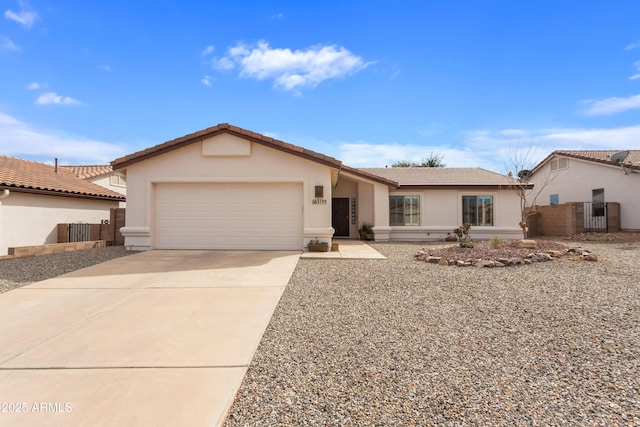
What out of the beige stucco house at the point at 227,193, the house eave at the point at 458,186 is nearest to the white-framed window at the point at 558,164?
the house eave at the point at 458,186

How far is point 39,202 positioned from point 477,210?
65.5 feet

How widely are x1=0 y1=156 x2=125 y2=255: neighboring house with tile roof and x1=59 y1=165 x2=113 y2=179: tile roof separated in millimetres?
5643

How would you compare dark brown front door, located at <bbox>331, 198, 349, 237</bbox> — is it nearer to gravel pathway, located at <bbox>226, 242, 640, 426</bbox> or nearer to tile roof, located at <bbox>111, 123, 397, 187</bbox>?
tile roof, located at <bbox>111, 123, 397, 187</bbox>

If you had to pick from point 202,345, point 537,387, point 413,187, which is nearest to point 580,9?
point 413,187

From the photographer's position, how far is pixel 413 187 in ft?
52.5

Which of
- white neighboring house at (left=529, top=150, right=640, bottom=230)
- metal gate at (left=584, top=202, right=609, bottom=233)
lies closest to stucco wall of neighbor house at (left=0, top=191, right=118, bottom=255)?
metal gate at (left=584, top=202, right=609, bottom=233)

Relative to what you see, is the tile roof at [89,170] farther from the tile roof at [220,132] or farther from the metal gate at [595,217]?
the metal gate at [595,217]

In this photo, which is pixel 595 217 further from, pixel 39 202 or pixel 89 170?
pixel 89 170

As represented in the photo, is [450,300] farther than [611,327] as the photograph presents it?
Yes

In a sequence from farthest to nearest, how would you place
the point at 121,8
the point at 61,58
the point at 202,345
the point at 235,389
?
the point at 61,58, the point at 121,8, the point at 202,345, the point at 235,389

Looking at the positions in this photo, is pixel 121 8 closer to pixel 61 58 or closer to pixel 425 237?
pixel 61 58

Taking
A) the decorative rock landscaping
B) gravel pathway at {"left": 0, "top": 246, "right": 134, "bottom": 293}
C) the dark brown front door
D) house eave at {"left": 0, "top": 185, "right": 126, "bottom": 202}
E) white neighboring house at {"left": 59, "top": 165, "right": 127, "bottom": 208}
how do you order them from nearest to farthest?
gravel pathway at {"left": 0, "top": 246, "right": 134, "bottom": 293} < the decorative rock landscaping < house eave at {"left": 0, "top": 185, "right": 126, "bottom": 202} < the dark brown front door < white neighboring house at {"left": 59, "top": 165, "right": 127, "bottom": 208}

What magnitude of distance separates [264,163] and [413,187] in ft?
27.6

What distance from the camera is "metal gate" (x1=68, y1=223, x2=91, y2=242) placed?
549 inches
